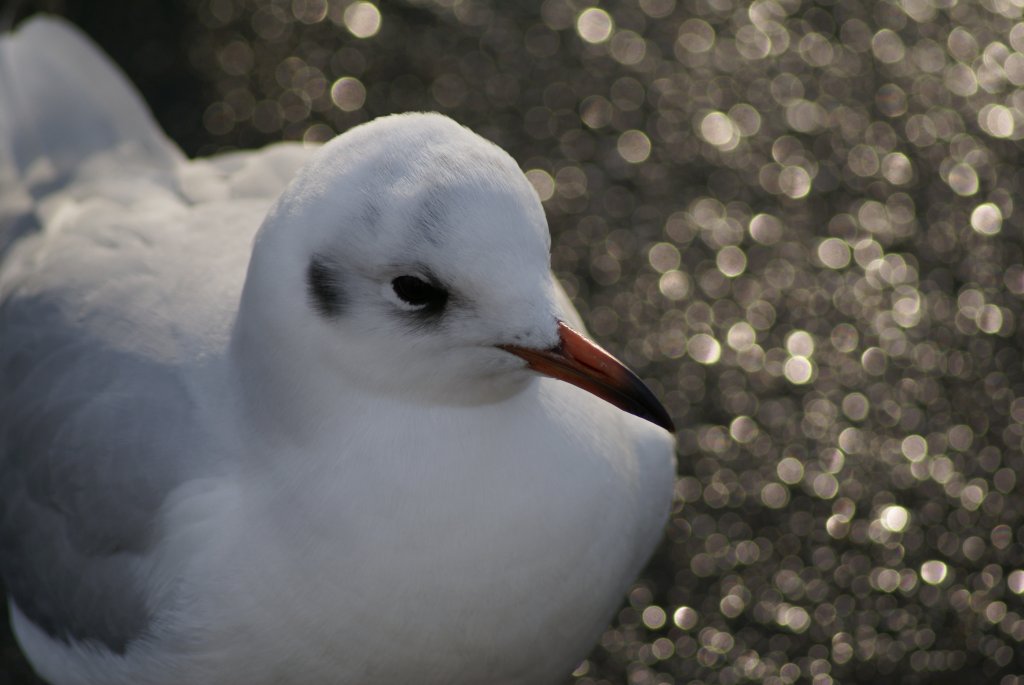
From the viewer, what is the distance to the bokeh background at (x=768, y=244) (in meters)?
2.81

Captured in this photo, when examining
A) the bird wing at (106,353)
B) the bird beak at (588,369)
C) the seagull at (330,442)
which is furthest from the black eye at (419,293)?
the bird wing at (106,353)

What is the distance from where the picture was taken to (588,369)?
74.0 inches

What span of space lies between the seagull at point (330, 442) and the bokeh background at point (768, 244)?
619mm

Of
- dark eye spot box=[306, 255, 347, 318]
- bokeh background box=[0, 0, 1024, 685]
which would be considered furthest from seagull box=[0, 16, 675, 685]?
bokeh background box=[0, 0, 1024, 685]

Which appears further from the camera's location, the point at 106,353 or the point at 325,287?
the point at 106,353

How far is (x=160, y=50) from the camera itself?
4023 millimetres

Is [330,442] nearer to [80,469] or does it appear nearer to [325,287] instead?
[325,287]

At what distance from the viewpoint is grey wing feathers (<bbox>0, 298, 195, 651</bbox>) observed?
2160mm

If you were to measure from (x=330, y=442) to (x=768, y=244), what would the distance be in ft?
5.98

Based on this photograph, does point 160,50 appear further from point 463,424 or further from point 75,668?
point 463,424

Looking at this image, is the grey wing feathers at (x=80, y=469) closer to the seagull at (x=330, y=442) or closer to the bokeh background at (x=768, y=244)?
the seagull at (x=330, y=442)

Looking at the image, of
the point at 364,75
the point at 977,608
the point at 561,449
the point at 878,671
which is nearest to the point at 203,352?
the point at 561,449

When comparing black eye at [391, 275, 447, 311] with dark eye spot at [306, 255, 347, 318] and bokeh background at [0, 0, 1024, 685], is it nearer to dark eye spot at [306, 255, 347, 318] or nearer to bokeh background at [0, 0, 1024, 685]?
dark eye spot at [306, 255, 347, 318]

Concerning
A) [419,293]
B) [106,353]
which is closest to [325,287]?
[419,293]
